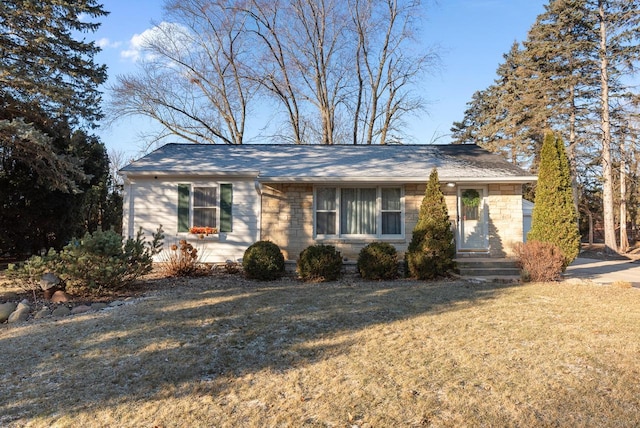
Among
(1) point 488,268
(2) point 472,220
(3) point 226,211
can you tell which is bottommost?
(1) point 488,268

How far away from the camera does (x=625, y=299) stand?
695 cm

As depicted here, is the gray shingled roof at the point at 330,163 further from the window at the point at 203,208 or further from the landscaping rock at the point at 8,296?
the landscaping rock at the point at 8,296

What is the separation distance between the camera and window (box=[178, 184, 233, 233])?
10617 mm

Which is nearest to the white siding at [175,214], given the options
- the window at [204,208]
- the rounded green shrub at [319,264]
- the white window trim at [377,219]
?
the window at [204,208]

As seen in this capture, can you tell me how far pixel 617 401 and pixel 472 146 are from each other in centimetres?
1160

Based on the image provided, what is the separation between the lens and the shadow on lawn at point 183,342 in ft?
11.0

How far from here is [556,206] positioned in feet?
30.0

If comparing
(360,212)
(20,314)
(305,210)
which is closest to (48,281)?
(20,314)

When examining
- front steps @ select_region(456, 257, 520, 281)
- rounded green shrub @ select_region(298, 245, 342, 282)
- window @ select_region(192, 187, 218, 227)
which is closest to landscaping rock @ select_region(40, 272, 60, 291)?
window @ select_region(192, 187, 218, 227)

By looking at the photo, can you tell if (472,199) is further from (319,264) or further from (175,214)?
(175,214)

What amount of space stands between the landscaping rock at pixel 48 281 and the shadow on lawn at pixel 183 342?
1.71 meters

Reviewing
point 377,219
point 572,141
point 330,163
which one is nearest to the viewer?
point 377,219

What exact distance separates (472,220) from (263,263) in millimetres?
5696

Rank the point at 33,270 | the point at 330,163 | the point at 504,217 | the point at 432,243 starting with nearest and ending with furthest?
the point at 33,270 < the point at 432,243 < the point at 504,217 < the point at 330,163
